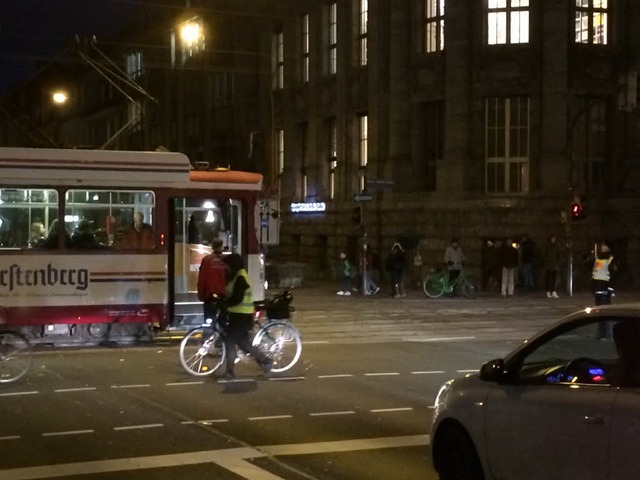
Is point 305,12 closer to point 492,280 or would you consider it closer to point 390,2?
point 390,2

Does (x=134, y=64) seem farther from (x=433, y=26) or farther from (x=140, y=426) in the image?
(x=140, y=426)

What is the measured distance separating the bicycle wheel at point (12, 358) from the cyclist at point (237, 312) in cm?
282

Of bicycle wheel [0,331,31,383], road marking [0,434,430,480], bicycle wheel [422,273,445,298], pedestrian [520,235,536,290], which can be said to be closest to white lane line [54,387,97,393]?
bicycle wheel [0,331,31,383]

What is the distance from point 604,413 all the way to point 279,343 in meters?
9.85

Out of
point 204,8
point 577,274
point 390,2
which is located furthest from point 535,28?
point 204,8

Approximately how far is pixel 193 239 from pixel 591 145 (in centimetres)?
2447

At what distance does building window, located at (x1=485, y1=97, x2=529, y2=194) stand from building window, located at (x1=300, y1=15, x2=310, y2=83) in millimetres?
11873

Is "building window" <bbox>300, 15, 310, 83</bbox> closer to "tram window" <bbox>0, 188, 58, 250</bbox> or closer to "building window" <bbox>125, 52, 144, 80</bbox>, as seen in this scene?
"building window" <bbox>125, 52, 144, 80</bbox>

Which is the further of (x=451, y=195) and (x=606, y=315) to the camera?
(x=451, y=195)

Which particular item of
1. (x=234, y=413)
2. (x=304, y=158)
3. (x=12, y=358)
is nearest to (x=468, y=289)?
(x=304, y=158)

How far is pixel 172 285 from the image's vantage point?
63.1ft

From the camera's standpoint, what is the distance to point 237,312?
586 inches

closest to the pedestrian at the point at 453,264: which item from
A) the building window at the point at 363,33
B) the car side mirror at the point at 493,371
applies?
the building window at the point at 363,33

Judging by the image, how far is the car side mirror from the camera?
24.4 ft
